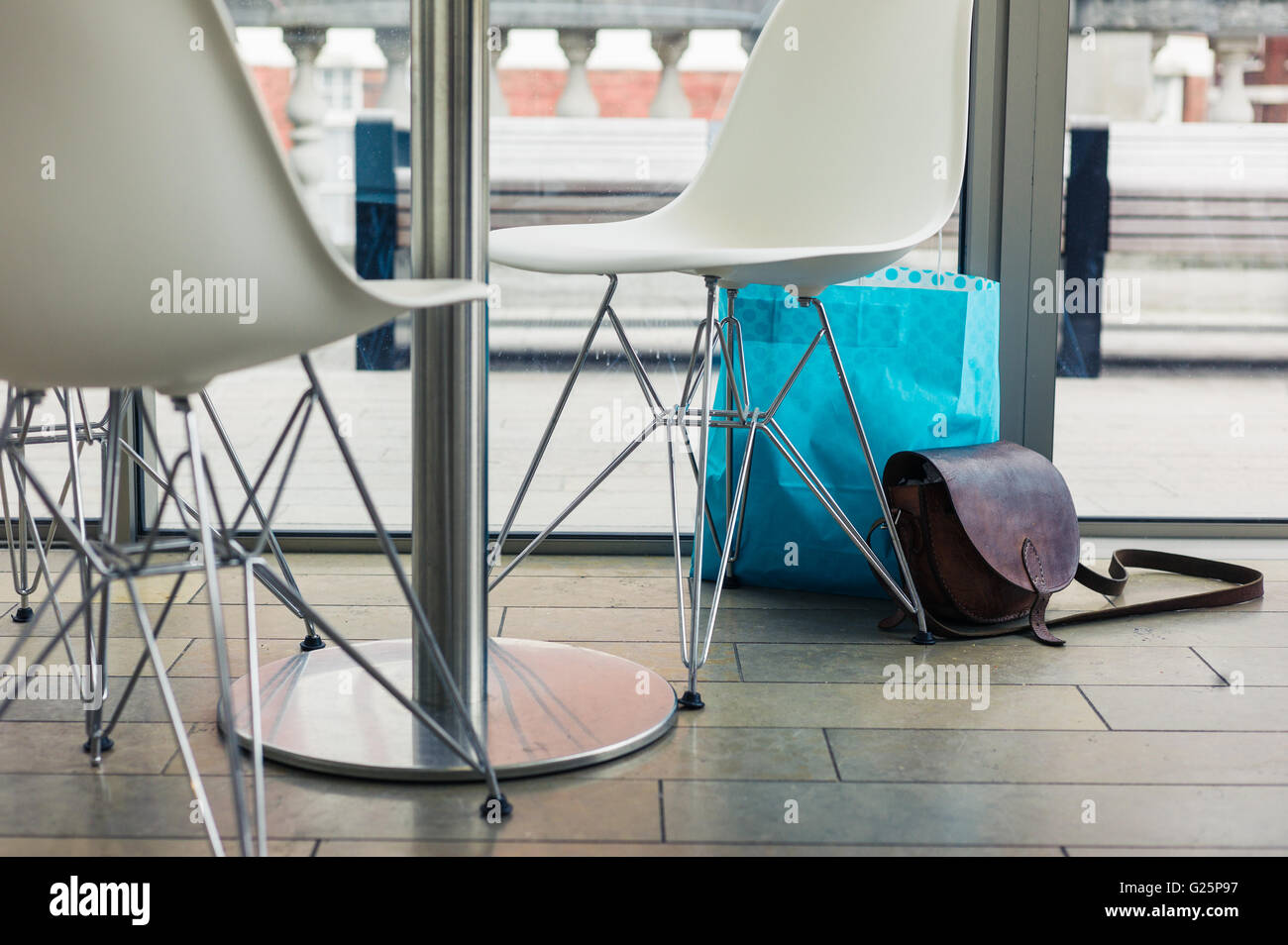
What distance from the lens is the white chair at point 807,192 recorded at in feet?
6.20

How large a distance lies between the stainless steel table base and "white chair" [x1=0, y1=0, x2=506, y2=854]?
309 millimetres

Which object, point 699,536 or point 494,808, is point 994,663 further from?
point 494,808

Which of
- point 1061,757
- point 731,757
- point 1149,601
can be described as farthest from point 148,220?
point 1149,601

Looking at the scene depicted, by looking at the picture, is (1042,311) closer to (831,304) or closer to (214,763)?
(831,304)

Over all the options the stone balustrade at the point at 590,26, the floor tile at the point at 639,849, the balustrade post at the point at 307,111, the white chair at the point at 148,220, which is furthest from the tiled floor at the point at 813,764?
the stone balustrade at the point at 590,26

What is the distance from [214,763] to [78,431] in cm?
65

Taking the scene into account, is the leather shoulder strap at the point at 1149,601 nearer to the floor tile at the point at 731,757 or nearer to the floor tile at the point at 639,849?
the floor tile at the point at 731,757

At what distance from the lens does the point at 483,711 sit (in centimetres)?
167

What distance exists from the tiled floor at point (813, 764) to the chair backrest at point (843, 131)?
0.64 meters

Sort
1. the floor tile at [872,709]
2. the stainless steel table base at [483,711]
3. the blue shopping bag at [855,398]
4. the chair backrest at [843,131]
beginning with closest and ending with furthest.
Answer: the stainless steel table base at [483,711]
the floor tile at [872,709]
the chair backrest at [843,131]
the blue shopping bag at [855,398]

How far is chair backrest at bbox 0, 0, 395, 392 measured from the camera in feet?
3.69

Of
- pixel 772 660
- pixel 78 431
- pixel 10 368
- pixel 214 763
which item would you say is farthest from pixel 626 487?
pixel 10 368
